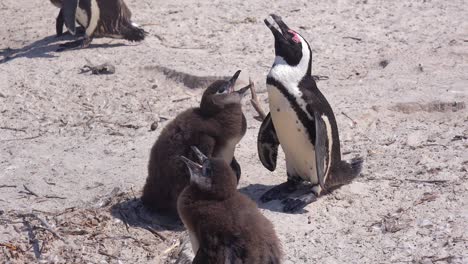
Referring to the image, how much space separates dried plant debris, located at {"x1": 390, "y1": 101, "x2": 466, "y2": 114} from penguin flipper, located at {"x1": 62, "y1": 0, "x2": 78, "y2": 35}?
3.70 m

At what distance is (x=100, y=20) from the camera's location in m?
8.78

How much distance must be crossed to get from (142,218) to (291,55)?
1.32 metres

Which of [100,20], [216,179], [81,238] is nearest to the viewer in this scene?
[216,179]

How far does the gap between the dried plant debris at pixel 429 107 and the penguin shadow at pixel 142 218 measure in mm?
2118

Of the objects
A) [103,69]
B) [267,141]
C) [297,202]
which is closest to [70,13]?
[103,69]

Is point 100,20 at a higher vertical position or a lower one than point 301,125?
lower

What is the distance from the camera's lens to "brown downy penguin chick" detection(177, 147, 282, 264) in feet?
12.4

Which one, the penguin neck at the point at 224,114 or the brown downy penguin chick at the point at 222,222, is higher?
the brown downy penguin chick at the point at 222,222

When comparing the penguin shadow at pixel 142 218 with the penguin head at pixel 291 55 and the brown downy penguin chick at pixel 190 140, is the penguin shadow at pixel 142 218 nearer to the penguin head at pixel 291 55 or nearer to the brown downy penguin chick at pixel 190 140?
the brown downy penguin chick at pixel 190 140

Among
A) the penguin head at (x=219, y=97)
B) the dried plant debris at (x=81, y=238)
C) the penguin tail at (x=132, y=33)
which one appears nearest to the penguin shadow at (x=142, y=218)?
the dried plant debris at (x=81, y=238)

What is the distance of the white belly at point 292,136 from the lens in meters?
5.20

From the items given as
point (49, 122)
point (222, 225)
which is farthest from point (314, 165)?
point (49, 122)

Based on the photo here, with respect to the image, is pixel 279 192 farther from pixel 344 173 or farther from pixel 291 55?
pixel 291 55

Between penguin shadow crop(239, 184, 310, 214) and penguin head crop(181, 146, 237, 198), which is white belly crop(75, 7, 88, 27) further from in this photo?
penguin head crop(181, 146, 237, 198)
